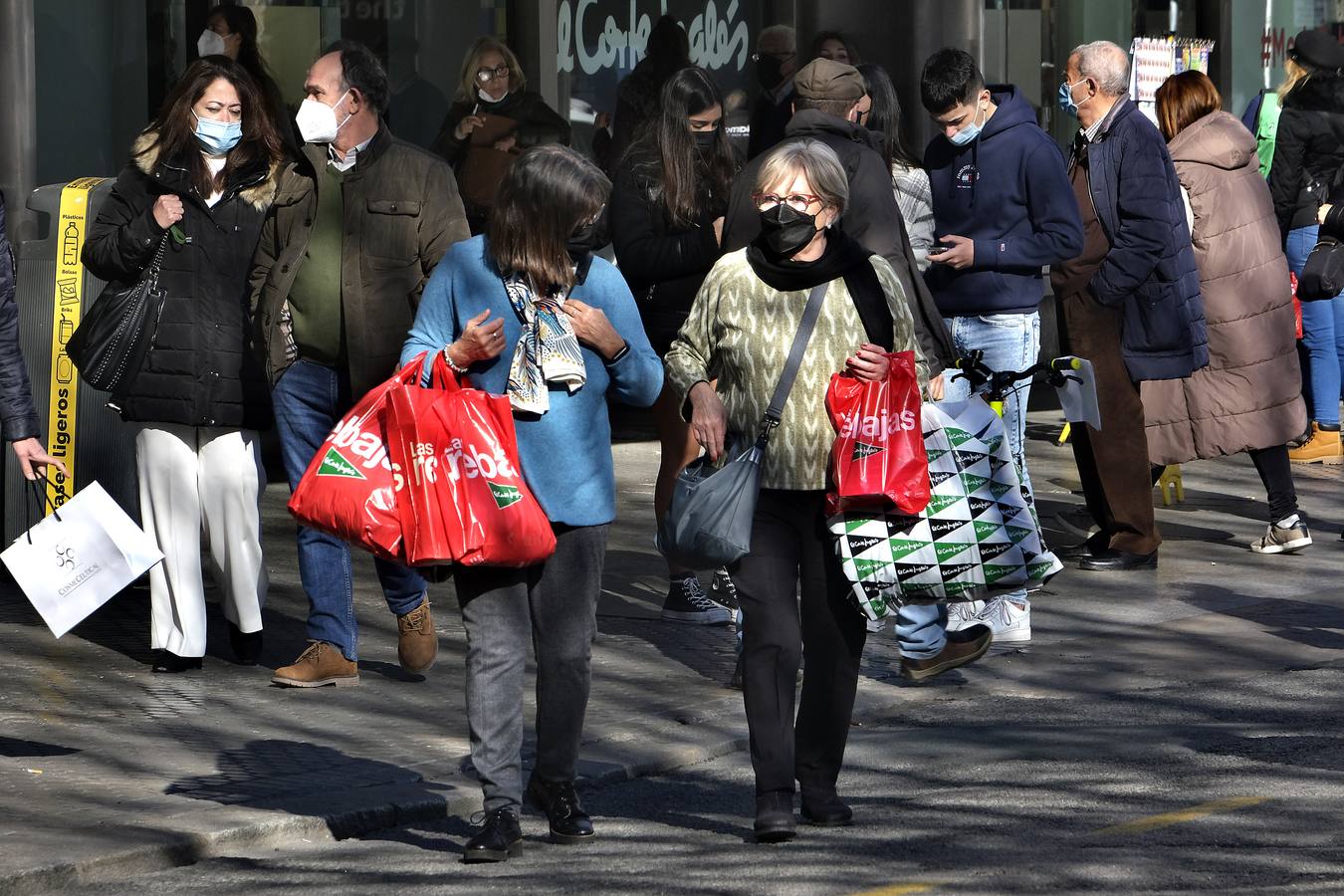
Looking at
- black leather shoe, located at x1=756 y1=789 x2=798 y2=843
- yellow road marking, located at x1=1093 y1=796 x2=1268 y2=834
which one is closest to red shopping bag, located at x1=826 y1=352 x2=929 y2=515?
black leather shoe, located at x1=756 y1=789 x2=798 y2=843

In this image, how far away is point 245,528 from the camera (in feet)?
26.2

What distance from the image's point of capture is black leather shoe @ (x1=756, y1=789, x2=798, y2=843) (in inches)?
233

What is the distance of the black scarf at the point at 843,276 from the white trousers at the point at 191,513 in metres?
2.56

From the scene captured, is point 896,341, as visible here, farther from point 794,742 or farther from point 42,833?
point 42,833

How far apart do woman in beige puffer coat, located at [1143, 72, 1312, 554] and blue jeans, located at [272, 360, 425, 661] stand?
13.8 ft

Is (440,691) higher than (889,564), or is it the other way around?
(889,564)

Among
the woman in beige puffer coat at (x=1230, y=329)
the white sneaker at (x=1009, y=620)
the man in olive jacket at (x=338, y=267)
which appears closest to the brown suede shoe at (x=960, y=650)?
the white sneaker at (x=1009, y=620)

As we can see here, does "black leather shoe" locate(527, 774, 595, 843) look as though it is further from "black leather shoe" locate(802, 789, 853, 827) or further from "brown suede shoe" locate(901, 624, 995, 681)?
"brown suede shoe" locate(901, 624, 995, 681)

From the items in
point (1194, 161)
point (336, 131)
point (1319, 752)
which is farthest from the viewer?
point (1194, 161)

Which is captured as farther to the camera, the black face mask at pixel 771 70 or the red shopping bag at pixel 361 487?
the black face mask at pixel 771 70

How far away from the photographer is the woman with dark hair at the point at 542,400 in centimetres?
574

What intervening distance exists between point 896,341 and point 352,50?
245 centimetres

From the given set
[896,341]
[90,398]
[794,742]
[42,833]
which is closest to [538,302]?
[896,341]

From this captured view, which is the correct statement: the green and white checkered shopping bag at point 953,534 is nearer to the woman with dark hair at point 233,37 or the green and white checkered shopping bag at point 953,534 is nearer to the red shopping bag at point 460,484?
the red shopping bag at point 460,484
